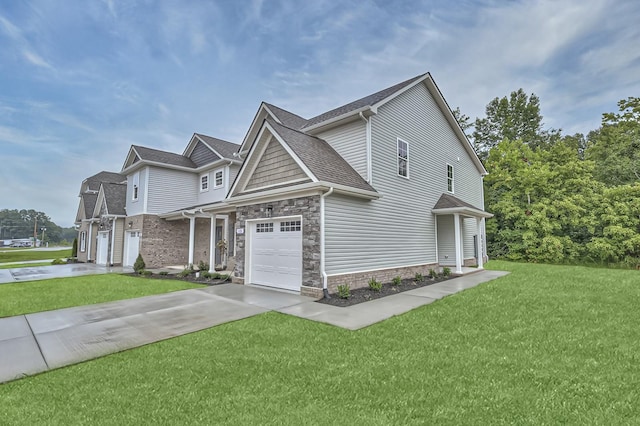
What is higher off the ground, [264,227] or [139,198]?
[139,198]

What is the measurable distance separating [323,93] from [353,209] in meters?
14.1

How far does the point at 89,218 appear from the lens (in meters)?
23.8

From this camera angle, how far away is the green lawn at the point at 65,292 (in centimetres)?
786

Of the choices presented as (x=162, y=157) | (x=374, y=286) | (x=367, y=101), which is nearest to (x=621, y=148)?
(x=367, y=101)

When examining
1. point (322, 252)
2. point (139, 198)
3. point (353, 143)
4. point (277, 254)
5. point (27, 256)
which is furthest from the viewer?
point (27, 256)

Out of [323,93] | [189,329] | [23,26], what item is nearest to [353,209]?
[189,329]

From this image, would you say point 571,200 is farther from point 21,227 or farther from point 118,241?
point 21,227

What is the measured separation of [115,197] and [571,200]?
31.1m

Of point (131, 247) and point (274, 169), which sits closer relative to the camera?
point (274, 169)

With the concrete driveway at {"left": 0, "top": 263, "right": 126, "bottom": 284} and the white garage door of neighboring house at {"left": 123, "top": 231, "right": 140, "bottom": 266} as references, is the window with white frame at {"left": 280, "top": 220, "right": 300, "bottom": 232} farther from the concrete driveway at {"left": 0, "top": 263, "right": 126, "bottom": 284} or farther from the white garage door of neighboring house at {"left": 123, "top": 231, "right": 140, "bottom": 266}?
the white garage door of neighboring house at {"left": 123, "top": 231, "right": 140, "bottom": 266}

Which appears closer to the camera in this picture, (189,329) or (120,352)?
→ (120,352)

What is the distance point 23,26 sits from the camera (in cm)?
1280

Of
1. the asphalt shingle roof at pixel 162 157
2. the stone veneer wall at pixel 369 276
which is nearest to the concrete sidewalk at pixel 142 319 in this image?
the stone veneer wall at pixel 369 276

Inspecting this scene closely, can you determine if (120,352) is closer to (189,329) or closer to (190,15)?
(189,329)
